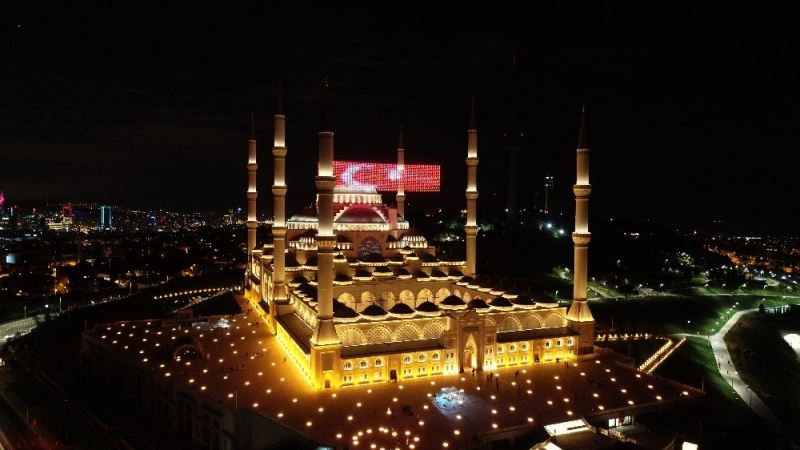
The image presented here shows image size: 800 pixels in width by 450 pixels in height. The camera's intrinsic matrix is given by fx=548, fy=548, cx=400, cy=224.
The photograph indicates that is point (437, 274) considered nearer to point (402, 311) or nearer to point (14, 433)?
point (402, 311)

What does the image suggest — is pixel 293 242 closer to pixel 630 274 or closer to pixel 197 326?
pixel 197 326

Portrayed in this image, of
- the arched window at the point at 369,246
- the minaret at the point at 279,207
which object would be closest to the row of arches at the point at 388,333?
the minaret at the point at 279,207

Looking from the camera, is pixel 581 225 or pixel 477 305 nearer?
pixel 477 305

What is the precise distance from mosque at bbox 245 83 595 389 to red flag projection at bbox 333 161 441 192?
2.66 meters

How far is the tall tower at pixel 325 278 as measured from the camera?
1689 cm

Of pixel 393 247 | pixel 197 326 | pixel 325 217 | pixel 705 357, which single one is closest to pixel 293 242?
pixel 393 247

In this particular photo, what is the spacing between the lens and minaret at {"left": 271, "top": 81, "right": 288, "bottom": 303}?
81.8ft

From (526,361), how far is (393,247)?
1226cm

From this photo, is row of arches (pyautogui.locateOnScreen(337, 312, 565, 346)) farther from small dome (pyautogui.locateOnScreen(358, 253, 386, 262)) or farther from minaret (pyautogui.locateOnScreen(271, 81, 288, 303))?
small dome (pyautogui.locateOnScreen(358, 253, 386, 262))

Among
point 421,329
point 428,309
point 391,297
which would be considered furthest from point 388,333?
point 391,297

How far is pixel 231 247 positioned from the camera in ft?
260

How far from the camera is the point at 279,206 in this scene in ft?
85.7

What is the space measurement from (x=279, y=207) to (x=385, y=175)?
9466 mm

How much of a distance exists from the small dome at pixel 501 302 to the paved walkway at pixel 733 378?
8786 millimetres
